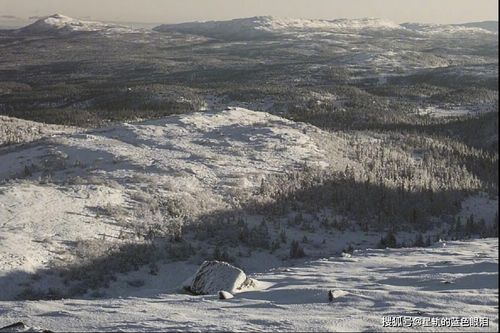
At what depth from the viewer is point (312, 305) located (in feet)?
31.5

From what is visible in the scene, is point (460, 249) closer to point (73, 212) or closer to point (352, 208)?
point (352, 208)

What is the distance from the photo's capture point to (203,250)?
19.8 m

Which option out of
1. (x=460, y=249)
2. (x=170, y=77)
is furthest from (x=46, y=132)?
(x=170, y=77)

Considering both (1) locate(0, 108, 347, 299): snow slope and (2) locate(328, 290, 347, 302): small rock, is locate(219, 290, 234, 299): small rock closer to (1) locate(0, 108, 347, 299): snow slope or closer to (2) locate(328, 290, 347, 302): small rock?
(2) locate(328, 290, 347, 302): small rock

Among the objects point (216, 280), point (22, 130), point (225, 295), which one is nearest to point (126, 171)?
point (216, 280)

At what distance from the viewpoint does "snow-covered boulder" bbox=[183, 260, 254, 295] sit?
1194 centimetres

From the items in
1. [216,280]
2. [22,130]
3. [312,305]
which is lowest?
[22,130]

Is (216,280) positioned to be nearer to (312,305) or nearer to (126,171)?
(312,305)

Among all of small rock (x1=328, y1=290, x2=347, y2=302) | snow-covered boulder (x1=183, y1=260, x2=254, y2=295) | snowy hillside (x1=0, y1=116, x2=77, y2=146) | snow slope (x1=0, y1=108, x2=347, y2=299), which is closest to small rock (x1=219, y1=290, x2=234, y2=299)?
snow-covered boulder (x1=183, y1=260, x2=254, y2=295)

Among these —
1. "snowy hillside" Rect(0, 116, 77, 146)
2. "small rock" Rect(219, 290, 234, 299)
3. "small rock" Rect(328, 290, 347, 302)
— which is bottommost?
"snowy hillside" Rect(0, 116, 77, 146)

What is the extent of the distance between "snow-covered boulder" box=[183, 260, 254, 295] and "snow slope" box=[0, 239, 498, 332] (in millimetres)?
487

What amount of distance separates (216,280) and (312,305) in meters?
3.21

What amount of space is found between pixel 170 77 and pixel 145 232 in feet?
366

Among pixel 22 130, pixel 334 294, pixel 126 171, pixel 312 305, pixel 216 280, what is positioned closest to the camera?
pixel 312 305
